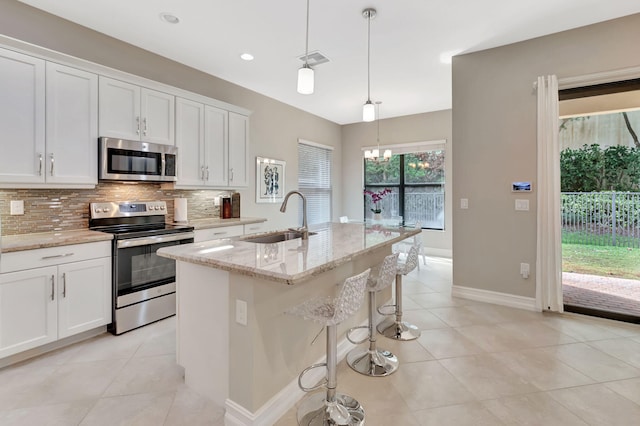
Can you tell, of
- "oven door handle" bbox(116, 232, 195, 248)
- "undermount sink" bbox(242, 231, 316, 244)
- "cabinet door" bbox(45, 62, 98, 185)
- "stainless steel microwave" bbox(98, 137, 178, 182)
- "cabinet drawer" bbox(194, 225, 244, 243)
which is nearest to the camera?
"undermount sink" bbox(242, 231, 316, 244)

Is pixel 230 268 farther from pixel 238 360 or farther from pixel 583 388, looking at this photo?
pixel 583 388

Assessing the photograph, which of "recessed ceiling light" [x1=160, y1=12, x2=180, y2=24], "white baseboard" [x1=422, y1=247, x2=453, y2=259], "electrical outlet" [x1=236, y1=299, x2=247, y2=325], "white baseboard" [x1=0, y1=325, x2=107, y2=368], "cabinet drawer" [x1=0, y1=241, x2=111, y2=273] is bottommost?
"white baseboard" [x1=0, y1=325, x2=107, y2=368]

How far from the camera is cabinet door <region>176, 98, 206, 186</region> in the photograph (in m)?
3.51

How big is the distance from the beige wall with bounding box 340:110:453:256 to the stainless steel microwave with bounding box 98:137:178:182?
4.26 metres

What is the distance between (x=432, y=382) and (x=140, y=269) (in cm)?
265

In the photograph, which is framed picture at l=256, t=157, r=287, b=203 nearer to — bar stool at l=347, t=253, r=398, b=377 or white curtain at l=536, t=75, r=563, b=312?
bar stool at l=347, t=253, r=398, b=377

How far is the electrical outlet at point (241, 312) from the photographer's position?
1627 mm

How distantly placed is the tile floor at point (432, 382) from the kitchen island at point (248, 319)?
0.18 metres

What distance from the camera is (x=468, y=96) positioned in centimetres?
366

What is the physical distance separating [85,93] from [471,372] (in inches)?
152

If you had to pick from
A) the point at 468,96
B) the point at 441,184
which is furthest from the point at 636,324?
the point at 441,184

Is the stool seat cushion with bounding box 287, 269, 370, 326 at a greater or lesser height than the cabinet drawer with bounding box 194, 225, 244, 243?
lesser

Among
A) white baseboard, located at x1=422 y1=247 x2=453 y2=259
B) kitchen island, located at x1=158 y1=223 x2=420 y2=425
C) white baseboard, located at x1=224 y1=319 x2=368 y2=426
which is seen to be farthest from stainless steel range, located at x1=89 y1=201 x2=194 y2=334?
white baseboard, located at x1=422 y1=247 x2=453 y2=259

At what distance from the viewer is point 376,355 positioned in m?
2.32
